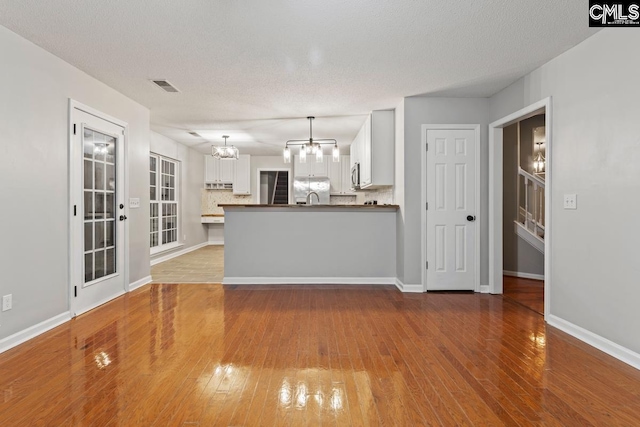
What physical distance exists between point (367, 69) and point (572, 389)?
10.2 ft

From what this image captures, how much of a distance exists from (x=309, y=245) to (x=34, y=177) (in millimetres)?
3180

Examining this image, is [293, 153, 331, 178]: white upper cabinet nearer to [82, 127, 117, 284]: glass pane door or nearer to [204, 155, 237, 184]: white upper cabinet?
[204, 155, 237, 184]: white upper cabinet

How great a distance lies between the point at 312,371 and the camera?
92.0 inches

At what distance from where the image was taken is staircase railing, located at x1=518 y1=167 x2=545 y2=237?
550 cm

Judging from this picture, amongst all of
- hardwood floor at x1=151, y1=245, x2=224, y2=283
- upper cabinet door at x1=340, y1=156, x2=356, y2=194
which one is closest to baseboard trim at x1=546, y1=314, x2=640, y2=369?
hardwood floor at x1=151, y1=245, x2=224, y2=283

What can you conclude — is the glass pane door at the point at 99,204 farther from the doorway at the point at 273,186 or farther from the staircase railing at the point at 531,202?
the staircase railing at the point at 531,202

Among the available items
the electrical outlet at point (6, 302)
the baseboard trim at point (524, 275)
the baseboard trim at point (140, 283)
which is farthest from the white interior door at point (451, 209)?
the electrical outlet at point (6, 302)

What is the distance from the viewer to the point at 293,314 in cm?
360

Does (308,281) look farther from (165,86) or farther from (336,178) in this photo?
(336,178)

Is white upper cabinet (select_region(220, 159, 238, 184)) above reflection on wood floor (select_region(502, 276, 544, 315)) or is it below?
above

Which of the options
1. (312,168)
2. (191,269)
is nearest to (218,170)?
(312,168)

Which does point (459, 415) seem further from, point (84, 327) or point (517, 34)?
point (84, 327)

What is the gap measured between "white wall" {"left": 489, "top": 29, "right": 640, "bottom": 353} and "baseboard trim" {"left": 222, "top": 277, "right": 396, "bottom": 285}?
7.16ft

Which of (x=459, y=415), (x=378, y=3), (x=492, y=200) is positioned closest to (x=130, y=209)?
(x=378, y=3)
